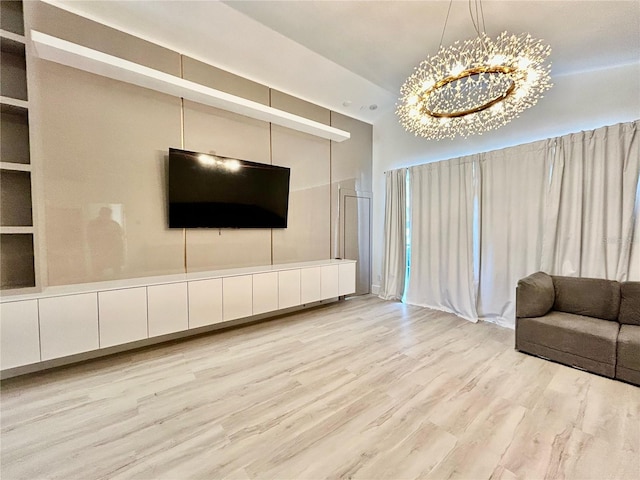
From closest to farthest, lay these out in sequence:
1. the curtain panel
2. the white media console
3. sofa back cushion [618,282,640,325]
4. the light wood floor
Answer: the light wood floor
the white media console
sofa back cushion [618,282,640,325]
the curtain panel

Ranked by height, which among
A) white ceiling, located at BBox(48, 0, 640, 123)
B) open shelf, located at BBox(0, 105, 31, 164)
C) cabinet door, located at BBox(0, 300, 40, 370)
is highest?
white ceiling, located at BBox(48, 0, 640, 123)

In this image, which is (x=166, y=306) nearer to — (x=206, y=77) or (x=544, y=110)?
(x=206, y=77)

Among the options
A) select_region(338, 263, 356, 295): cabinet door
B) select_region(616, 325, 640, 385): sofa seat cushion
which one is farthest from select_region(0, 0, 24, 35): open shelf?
select_region(616, 325, 640, 385): sofa seat cushion

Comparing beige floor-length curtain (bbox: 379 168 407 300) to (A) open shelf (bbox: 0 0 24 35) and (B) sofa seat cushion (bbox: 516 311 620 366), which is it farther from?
(A) open shelf (bbox: 0 0 24 35)

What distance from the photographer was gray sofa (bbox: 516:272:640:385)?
2.29 meters

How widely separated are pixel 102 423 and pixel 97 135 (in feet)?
8.52

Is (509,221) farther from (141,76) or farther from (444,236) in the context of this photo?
(141,76)

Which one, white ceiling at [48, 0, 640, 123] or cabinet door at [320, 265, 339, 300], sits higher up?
white ceiling at [48, 0, 640, 123]

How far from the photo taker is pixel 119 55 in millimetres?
2797

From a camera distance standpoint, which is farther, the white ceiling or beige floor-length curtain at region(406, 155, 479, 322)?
beige floor-length curtain at region(406, 155, 479, 322)

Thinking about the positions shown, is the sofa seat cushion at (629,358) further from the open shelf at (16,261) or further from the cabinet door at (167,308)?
the open shelf at (16,261)

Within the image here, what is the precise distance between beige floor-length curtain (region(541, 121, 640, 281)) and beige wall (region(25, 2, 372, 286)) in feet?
11.8

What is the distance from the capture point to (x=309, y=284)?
393 centimetres

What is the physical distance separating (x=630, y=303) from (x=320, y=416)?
10.5ft
